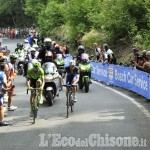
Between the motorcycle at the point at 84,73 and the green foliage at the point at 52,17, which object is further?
the green foliage at the point at 52,17

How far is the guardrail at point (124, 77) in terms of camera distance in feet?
52.4

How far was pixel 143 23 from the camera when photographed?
92.8 ft

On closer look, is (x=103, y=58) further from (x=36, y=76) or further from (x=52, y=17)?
(x=52, y=17)

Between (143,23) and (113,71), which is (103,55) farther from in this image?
(143,23)

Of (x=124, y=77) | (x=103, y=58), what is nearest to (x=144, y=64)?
(x=124, y=77)

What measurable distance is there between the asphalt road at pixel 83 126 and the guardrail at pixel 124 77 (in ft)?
1.87

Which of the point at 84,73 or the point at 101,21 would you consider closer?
the point at 84,73

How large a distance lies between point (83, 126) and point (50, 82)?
3.86 m

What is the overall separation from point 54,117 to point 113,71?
822 centimetres

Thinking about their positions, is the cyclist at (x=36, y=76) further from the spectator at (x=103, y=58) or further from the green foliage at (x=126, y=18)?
the green foliage at (x=126, y=18)

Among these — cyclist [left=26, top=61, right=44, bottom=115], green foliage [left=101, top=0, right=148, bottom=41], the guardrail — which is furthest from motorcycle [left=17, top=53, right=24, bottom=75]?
cyclist [left=26, top=61, right=44, bottom=115]

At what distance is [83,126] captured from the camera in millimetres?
11711

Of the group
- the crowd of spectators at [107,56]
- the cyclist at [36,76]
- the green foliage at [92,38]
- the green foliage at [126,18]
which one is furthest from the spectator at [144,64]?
the green foliage at [92,38]

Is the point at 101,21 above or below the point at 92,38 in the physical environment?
above
